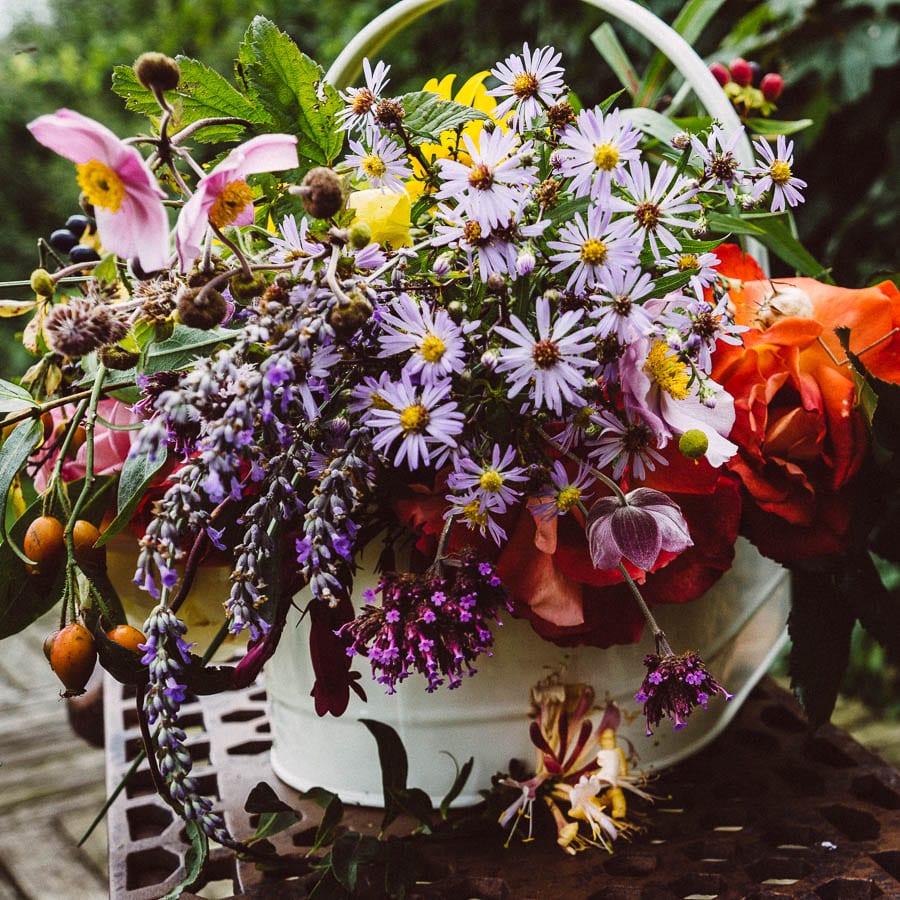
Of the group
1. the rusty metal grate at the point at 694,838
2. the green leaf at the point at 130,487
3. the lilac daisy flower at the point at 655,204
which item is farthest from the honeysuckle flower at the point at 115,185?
the rusty metal grate at the point at 694,838

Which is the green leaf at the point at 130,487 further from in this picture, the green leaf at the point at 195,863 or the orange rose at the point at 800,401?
the orange rose at the point at 800,401

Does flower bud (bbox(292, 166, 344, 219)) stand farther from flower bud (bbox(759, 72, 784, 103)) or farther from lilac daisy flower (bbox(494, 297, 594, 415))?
flower bud (bbox(759, 72, 784, 103))

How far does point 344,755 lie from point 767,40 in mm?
1134

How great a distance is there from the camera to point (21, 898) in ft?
4.31

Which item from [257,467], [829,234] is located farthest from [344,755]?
[829,234]

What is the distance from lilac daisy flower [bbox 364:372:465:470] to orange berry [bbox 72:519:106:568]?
0.16m

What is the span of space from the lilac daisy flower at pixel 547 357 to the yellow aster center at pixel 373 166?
116 millimetres

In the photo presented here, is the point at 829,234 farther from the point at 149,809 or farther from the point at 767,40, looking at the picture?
the point at 149,809

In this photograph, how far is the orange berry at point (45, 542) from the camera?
17.6 inches

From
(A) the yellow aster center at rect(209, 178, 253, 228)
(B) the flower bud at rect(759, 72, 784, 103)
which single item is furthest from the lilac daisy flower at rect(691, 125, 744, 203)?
(B) the flower bud at rect(759, 72, 784, 103)

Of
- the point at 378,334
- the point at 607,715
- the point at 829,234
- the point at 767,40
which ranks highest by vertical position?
the point at 767,40

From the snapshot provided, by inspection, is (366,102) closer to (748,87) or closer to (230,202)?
(230,202)

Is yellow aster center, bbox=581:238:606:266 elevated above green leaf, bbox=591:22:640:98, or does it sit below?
below

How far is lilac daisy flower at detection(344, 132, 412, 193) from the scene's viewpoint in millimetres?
456
